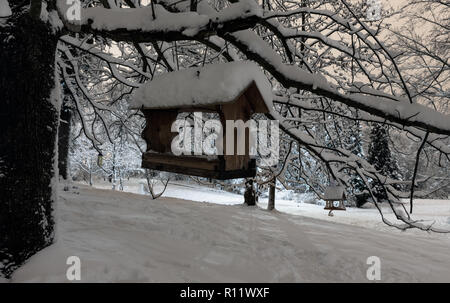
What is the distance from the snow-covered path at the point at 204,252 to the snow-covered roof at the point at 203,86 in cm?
144

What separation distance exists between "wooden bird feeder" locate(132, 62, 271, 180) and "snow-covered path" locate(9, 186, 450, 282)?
94 centimetres

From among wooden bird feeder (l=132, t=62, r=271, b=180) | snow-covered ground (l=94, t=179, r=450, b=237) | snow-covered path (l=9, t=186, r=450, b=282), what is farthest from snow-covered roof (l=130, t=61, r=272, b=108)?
snow-covered ground (l=94, t=179, r=450, b=237)

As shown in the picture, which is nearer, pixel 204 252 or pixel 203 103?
pixel 203 103

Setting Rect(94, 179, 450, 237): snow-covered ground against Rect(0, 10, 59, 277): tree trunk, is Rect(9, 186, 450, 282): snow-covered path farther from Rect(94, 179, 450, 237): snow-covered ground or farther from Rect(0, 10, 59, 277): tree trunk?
Rect(94, 179, 450, 237): snow-covered ground

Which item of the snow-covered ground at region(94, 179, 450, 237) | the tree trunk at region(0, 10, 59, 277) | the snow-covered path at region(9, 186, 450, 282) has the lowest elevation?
the snow-covered ground at region(94, 179, 450, 237)

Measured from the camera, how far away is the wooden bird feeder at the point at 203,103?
2.20 metres

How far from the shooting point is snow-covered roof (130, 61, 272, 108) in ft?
7.04

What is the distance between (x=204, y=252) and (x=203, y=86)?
2.08 m

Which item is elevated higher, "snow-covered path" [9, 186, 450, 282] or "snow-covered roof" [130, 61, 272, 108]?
"snow-covered roof" [130, 61, 272, 108]

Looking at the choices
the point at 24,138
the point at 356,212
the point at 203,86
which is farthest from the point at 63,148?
the point at 356,212

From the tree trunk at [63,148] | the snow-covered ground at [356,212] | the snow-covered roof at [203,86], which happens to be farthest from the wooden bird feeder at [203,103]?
the snow-covered ground at [356,212]

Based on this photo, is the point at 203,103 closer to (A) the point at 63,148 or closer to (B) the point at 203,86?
(B) the point at 203,86

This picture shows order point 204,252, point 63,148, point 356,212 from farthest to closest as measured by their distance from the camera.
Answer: point 356,212 < point 63,148 < point 204,252

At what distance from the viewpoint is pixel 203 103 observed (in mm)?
2225
